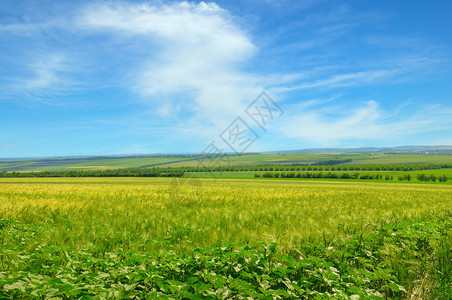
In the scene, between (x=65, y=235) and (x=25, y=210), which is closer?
(x=65, y=235)

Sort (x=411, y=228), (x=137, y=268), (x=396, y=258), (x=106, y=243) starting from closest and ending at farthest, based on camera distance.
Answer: (x=137, y=268) → (x=396, y=258) → (x=106, y=243) → (x=411, y=228)

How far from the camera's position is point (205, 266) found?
10.4 ft

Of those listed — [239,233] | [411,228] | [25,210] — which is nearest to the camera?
[239,233]

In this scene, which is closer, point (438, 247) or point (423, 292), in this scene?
point (423, 292)

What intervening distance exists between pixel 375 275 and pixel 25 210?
31.4 ft

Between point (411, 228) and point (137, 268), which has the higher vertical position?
point (137, 268)

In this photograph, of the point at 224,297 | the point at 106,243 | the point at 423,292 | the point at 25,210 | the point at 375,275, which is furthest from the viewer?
the point at 25,210

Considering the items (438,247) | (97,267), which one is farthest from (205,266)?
(438,247)

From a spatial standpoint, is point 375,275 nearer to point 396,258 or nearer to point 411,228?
point 396,258

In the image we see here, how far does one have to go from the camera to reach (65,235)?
4.79m

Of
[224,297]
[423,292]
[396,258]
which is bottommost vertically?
[423,292]

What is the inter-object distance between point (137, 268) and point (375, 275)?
9.91ft

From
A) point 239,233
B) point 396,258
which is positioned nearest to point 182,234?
point 239,233

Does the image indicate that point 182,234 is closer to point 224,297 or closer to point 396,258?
point 224,297
